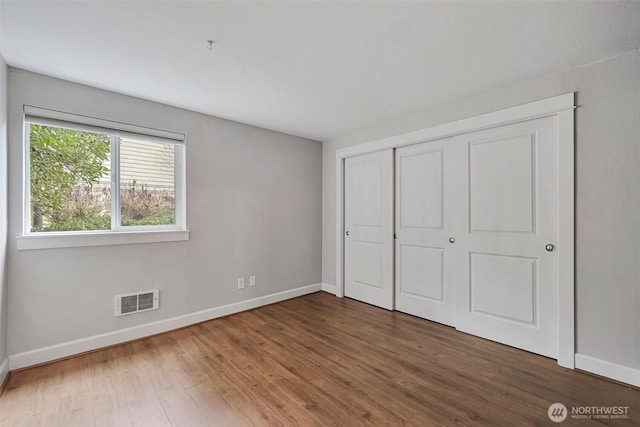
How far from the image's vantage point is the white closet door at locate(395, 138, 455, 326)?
299 cm

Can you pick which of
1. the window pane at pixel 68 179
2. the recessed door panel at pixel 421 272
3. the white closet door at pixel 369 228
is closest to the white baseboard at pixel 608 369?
the recessed door panel at pixel 421 272

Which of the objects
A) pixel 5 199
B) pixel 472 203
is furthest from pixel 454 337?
pixel 5 199

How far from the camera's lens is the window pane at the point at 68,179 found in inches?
90.8

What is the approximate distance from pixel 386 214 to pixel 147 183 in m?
2.75

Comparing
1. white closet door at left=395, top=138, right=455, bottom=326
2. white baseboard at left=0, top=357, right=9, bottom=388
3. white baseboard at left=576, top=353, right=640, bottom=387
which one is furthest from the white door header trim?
white baseboard at left=0, top=357, right=9, bottom=388

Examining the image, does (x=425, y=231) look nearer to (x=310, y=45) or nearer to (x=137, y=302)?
(x=310, y=45)

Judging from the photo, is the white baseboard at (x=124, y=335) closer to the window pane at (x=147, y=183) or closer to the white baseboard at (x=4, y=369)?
the white baseboard at (x=4, y=369)

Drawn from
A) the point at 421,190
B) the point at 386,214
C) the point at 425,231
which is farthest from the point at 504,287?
the point at 386,214

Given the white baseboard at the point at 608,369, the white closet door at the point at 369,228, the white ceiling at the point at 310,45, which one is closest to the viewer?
the white ceiling at the point at 310,45

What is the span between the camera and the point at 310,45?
73.2 inches

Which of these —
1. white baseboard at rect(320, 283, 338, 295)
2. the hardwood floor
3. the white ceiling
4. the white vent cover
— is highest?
the white ceiling

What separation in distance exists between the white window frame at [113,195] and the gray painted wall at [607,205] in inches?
141

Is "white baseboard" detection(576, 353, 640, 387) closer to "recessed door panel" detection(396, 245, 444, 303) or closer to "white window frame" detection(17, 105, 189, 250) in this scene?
"recessed door panel" detection(396, 245, 444, 303)

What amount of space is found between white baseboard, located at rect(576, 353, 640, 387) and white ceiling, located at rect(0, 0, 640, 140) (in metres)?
2.24
